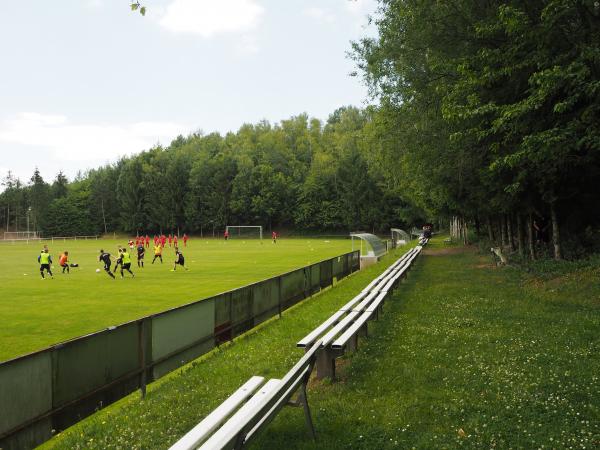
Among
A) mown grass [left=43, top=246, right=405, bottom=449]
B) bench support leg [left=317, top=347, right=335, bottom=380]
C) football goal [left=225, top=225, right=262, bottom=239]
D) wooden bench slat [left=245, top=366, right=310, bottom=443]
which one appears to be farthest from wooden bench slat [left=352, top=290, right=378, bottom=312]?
football goal [left=225, top=225, right=262, bottom=239]

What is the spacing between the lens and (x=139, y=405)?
259 inches

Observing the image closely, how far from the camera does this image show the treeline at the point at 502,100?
32.6 ft

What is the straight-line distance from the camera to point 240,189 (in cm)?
9756

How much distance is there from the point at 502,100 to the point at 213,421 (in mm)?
11487

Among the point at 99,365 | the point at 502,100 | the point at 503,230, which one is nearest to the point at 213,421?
the point at 99,365

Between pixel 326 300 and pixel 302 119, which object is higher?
pixel 302 119

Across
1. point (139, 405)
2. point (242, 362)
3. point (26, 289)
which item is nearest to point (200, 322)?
point (242, 362)

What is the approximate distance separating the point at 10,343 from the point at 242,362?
19.7 feet

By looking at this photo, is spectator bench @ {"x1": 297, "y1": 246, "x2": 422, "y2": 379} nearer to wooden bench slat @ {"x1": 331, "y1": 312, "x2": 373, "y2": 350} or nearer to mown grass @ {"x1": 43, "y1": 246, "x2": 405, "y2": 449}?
wooden bench slat @ {"x1": 331, "y1": 312, "x2": 373, "y2": 350}

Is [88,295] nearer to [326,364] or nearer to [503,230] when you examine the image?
[326,364]

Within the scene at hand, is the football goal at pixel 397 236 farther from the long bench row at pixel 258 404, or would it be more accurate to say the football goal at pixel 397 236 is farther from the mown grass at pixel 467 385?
the long bench row at pixel 258 404

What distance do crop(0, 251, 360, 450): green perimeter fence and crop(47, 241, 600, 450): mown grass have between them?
28 centimetres

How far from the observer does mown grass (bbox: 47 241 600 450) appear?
4910mm

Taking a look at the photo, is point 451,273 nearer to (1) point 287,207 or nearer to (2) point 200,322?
(2) point 200,322
